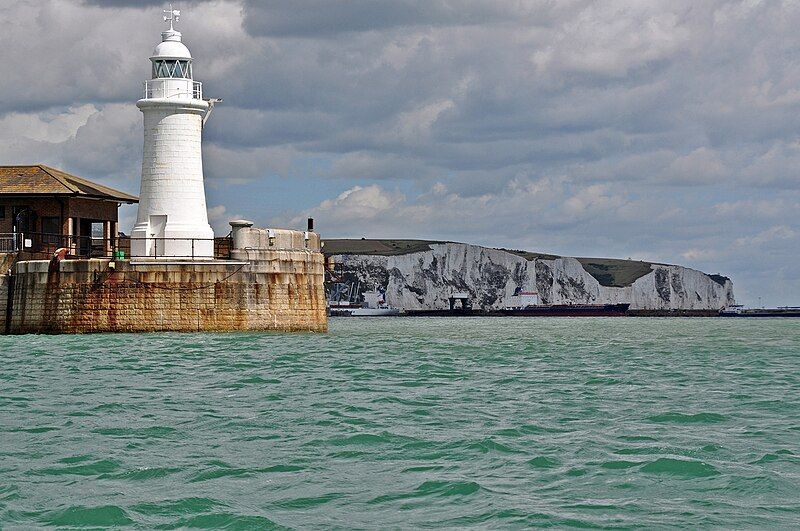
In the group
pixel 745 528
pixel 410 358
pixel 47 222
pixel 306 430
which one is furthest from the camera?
pixel 47 222

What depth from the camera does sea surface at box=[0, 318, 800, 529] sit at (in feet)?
38.8

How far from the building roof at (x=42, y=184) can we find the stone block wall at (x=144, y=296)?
498cm

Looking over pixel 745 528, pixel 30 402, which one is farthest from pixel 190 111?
pixel 745 528

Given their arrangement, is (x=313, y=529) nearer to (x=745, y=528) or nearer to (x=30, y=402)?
(x=745, y=528)

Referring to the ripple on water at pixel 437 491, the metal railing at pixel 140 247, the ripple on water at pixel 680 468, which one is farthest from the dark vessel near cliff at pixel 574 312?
the ripple on water at pixel 437 491

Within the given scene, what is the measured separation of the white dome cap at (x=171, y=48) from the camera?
144 ft

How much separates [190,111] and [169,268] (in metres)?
6.66

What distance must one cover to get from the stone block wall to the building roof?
4980 mm

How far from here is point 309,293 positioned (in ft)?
143

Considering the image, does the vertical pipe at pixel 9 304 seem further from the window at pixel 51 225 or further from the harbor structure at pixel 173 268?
the window at pixel 51 225

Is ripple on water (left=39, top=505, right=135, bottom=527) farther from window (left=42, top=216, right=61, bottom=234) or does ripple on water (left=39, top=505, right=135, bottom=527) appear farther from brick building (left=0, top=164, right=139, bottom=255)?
window (left=42, top=216, right=61, bottom=234)

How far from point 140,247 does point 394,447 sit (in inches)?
1206

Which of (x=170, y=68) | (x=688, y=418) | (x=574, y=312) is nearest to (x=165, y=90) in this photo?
(x=170, y=68)

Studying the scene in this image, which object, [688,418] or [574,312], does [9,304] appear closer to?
[688,418]
